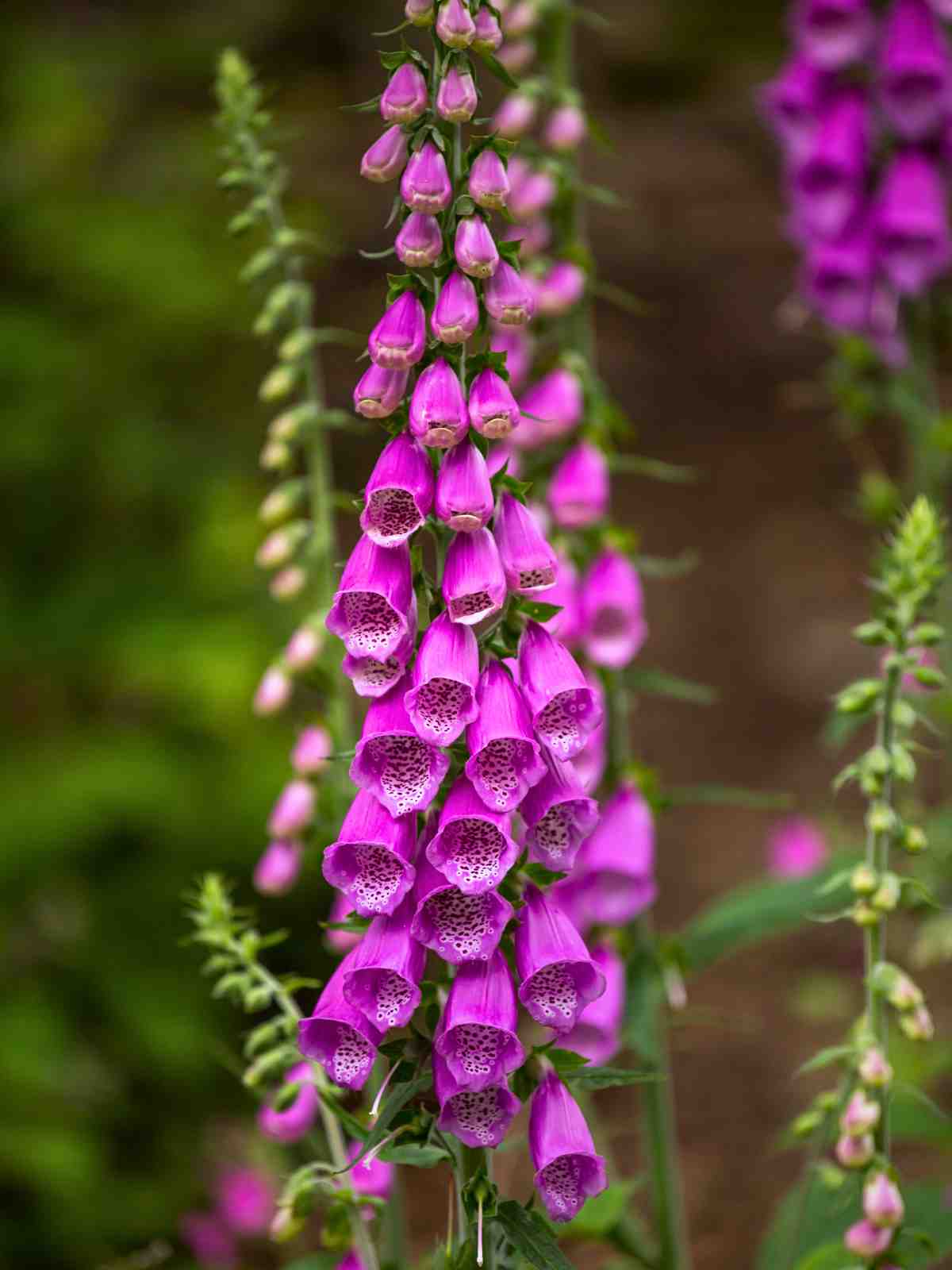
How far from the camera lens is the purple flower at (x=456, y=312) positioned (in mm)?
1070

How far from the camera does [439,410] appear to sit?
1.08m

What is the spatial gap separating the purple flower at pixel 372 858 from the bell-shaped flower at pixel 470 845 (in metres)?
0.03

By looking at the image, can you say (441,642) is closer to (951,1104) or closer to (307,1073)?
(307,1073)

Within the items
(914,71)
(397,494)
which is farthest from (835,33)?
(397,494)

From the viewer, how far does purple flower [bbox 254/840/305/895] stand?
1741mm

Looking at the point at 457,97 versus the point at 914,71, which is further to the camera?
the point at 914,71

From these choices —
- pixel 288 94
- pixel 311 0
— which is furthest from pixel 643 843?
pixel 311 0

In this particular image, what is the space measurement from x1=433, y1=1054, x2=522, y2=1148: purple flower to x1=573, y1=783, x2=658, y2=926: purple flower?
2.44 ft

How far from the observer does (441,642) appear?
1.11 meters

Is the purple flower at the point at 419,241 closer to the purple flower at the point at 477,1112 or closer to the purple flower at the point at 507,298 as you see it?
the purple flower at the point at 507,298

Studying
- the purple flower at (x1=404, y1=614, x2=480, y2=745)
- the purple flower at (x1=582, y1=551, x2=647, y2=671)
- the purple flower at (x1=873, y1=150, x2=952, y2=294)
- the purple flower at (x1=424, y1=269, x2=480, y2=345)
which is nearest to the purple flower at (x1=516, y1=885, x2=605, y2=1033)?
the purple flower at (x1=404, y1=614, x2=480, y2=745)

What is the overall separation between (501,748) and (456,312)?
1.00 ft

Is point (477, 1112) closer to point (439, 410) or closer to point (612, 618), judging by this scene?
point (439, 410)

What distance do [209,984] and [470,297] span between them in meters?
2.20
